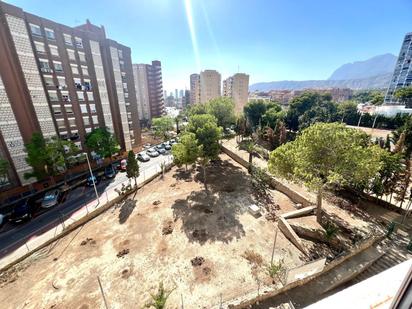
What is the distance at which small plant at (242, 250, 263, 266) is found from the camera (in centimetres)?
1389

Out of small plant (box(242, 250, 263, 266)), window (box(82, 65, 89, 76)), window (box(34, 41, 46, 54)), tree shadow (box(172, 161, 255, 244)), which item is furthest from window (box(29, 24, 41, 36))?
small plant (box(242, 250, 263, 266))

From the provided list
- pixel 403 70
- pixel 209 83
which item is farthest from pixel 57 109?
pixel 403 70

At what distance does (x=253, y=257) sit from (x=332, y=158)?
32.9ft

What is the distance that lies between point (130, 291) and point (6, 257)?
13.3 metres

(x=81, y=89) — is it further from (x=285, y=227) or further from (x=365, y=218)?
(x=365, y=218)

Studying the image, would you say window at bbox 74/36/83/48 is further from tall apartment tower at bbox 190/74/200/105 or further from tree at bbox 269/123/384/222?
tall apartment tower at bbox 190/74/200/105

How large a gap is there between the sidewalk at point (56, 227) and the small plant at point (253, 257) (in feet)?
57.6

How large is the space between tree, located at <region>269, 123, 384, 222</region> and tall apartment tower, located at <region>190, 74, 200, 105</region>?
93010 mm

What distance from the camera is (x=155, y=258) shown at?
587 inches

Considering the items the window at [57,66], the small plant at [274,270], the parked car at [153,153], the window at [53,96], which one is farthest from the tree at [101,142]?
the small plant at [274,270]

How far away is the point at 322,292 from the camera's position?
11805mm

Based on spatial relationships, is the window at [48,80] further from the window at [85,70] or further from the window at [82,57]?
the window at [82,57]

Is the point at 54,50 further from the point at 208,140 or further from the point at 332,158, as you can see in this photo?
the point at 332,158

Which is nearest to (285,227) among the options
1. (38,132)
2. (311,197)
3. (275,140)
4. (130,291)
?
(311,197)
